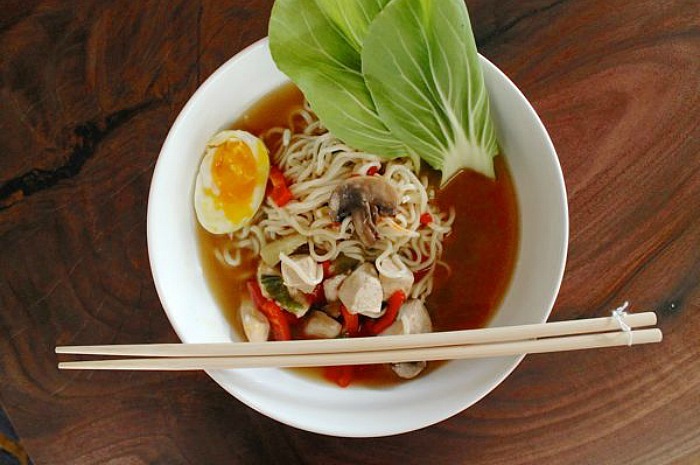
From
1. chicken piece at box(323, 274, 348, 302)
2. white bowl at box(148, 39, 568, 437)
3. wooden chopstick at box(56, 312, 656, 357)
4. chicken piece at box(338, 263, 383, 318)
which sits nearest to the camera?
wooden chopstick at box(56, 312, 656, 357)

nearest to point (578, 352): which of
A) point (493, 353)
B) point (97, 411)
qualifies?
point (493, 353)

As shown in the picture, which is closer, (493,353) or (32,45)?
(493,353)

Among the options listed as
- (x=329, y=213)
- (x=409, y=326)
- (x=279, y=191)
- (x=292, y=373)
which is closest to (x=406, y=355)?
(x=409, y=326)

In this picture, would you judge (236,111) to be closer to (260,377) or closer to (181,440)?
(260,377)

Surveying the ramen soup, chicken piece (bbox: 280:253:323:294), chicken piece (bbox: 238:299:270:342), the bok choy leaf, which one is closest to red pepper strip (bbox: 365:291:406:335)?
the ramen soup

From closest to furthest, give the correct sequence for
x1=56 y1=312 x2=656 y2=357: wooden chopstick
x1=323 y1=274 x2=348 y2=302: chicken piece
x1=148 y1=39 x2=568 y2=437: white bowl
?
x1=56 y1=312 x2=656 y2=357: wooden chopstick
x1=148 y1=39 x2=568 y2=437: white bowl
x1=323 y1=274 x2=348 y2=302: chicken piece

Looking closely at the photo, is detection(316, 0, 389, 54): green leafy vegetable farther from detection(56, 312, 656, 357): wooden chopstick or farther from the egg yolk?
detection(56, 312, 656, 357): wooden chopstick

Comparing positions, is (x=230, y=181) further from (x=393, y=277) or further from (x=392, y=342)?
(x=392, y=342)

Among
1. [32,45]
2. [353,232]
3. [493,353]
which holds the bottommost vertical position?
[493,353]
